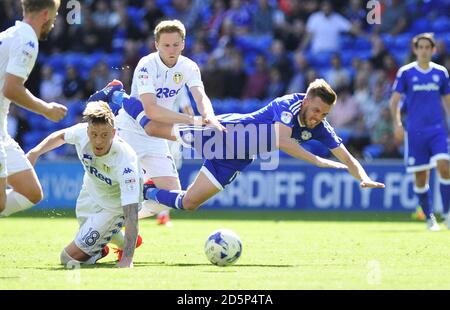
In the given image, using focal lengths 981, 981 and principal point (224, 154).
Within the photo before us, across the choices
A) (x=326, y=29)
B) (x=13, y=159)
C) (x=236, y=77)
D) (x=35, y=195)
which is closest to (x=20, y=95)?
(x=13, y=159)

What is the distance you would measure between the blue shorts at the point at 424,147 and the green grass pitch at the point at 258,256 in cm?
89

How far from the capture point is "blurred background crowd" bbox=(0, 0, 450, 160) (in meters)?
18.0

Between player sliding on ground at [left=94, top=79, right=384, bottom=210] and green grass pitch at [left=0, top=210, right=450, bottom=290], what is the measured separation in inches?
27.3

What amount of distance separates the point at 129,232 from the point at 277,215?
322 inches

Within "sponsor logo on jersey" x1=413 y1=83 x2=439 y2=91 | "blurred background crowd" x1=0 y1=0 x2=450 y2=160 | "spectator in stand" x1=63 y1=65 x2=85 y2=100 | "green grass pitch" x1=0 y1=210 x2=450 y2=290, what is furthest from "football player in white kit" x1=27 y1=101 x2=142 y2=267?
"spectator in stand" x1=63 y1=65 x2=85 y2=100

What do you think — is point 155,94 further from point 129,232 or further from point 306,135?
point 129,232

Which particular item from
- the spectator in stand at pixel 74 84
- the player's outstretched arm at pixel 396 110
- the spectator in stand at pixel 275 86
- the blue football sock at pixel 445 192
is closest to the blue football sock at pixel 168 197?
the player's outstretched arm at pixel 396 110

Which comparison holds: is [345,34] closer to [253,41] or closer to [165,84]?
[253,41]

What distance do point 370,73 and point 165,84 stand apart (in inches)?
348

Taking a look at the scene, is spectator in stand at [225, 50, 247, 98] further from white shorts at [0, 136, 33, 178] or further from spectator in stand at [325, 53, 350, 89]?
white shorts at [0, 136, 33, 178]

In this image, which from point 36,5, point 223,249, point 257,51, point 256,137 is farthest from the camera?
point 257,51

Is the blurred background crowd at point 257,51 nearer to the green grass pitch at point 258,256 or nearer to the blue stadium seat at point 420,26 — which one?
the blue stadium seat at point 420,26

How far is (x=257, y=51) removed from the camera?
66.9ft
